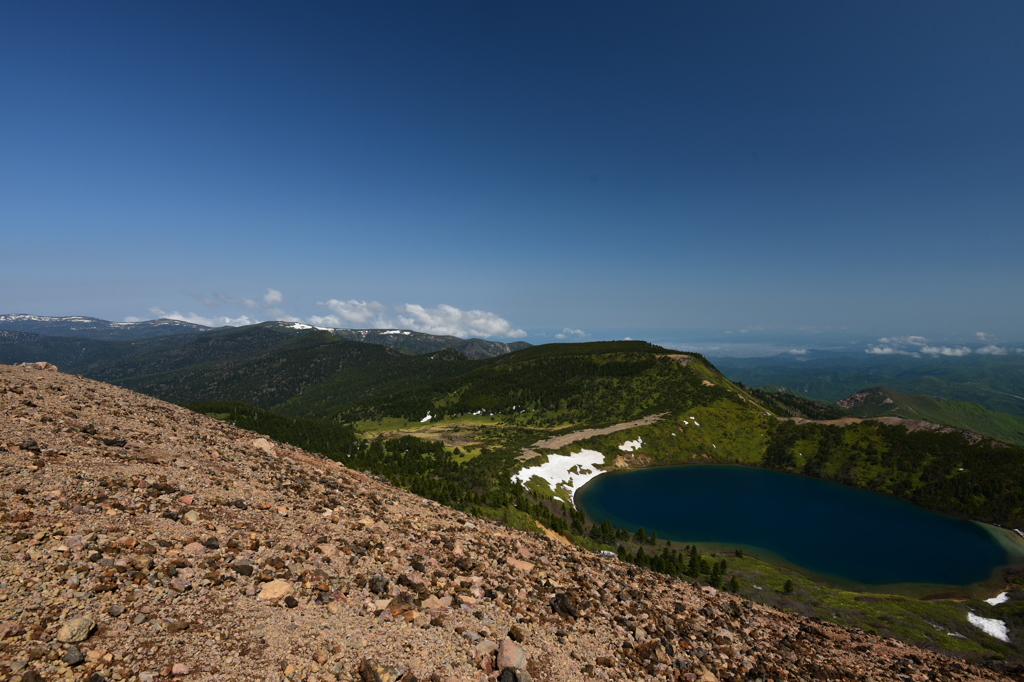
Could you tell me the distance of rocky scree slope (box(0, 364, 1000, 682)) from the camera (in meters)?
8.35

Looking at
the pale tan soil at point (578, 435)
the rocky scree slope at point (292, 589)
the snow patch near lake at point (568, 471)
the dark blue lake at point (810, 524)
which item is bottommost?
the dark blue lake at point (810, 524)

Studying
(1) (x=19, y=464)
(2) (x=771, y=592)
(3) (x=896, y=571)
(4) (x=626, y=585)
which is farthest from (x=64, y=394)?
(3) (x=896, y=571)

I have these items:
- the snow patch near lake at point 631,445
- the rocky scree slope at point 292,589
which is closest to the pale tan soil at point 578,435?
the snow patch near lake at point 631,445

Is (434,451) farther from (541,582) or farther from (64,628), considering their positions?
(64,628)

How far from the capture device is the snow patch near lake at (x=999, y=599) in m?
52.6

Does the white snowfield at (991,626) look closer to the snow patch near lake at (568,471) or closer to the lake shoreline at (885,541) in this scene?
the lake shoreline at (885,541)

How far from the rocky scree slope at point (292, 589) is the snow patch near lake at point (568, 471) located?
74052mm

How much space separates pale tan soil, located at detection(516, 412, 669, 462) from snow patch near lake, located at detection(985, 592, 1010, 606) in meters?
81.4

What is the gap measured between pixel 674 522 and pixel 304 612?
3450 inches

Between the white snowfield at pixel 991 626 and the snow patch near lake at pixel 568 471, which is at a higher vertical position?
the white snowfield at pixel 991 626

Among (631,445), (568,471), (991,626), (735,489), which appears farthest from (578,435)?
(991,626)

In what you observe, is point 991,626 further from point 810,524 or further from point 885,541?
point 810,524

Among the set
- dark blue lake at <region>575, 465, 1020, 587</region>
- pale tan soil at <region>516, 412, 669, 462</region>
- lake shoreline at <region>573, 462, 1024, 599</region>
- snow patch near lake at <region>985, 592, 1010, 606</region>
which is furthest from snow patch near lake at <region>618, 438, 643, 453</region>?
snow patch near lake at <region>985, 592, 1010, 606</region>

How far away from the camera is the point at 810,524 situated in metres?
84.3
